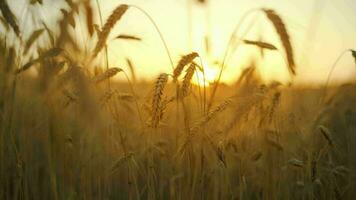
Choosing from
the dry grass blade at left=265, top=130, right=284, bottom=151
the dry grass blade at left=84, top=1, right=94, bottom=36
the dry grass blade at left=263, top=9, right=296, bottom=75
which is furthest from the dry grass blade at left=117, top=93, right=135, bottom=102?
the dry grass blade at left=263, top=9, right=296, bottom=75

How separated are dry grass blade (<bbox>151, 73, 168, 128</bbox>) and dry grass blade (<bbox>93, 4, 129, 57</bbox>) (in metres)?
0.28

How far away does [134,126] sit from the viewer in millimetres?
3195

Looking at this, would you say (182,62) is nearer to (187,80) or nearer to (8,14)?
(187,80)

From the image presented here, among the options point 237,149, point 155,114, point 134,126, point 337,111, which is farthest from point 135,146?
point 337,111

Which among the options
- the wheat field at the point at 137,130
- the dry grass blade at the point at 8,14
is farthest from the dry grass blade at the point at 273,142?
the dry grass blade at the point at 8,14

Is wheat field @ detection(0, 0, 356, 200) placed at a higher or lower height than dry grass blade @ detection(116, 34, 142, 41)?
lower

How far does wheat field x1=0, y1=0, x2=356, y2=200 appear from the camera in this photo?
6.34 feet

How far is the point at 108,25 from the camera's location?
2012mm

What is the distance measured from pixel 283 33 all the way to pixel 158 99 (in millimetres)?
605

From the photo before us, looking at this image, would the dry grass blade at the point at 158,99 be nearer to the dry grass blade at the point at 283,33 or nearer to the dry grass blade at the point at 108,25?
the dry grass blade at the point at 108,25

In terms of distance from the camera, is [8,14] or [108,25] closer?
[8,14]

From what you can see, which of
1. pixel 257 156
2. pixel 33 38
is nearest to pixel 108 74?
pixel 33 38

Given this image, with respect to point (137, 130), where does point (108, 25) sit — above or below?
above

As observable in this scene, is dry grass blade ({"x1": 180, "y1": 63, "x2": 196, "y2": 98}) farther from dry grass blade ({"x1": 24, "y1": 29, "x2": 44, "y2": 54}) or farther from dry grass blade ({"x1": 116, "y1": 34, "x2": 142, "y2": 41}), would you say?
dry grass blade ({"x1": 24, "y1": 29, "x2": 44, "y2": 54})
